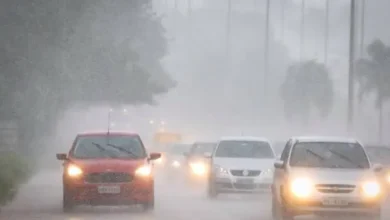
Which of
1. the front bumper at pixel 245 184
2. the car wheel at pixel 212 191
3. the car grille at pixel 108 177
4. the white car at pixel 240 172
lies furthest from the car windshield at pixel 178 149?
the car grille at pixel 108 177

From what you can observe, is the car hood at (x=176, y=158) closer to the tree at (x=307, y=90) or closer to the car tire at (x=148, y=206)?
the car tire at (x=148, y=206)

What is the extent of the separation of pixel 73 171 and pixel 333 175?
21.8 ft

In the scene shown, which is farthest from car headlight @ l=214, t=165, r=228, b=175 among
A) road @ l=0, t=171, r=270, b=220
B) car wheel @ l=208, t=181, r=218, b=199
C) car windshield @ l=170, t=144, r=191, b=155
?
car windshield @ l=170, t=144, r=191, b=155

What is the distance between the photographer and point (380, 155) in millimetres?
39656

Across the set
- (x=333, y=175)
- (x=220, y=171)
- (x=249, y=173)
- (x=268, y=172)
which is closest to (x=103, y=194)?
(x=333, y=175)

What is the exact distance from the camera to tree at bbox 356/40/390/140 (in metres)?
91.4

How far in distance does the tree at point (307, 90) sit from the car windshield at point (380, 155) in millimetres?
56765

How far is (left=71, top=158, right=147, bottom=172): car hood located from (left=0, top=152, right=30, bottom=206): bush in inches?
85.6

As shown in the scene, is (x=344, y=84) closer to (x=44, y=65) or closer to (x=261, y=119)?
(x=261, y=119)

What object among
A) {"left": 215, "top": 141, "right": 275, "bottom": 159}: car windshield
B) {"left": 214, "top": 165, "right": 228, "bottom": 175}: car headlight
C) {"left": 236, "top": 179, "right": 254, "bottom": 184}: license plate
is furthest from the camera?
{"left": 215, "top": 141, "right": 275, "bottom": 159}: car windshield

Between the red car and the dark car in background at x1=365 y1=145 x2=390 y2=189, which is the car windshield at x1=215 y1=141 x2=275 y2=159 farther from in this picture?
the red car

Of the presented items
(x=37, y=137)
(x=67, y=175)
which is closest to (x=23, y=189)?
(x=67, y=175)

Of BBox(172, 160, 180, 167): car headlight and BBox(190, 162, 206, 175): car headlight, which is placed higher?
BBox(190, 162, 206, 175): car headlight

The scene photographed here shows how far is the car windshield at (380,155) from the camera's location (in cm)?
3934
